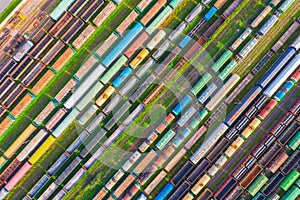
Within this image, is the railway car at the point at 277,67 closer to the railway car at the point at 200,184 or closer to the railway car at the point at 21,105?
the railway car at the point at 200,184

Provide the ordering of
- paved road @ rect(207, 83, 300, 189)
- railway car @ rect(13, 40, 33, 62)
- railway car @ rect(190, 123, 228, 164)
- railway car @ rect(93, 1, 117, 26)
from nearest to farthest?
railway car @ rect(190, 123, 228, 164), railway car @ rect(93, 1, 117, 26), railway car @ rect(13, 40, 33, 62), paved road @ rect(207, 83, 300, 189)

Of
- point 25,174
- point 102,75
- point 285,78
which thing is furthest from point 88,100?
point 285,78

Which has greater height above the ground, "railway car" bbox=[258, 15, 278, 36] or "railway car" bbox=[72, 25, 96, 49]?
"railway car" bbox=[258, 15, 278, 36]

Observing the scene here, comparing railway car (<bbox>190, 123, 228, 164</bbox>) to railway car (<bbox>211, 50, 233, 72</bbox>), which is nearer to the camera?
railway car (<bbox>190, 123, 228, 164</bbox>)

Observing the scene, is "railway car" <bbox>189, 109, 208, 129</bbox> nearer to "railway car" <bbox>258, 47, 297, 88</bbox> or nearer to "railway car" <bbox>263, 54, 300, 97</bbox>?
"railway car" <bbox>258, 47, 297, 88</bbox>

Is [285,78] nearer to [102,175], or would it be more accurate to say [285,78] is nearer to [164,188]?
[164,188]

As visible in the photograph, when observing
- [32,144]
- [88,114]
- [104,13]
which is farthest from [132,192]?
[104,13]

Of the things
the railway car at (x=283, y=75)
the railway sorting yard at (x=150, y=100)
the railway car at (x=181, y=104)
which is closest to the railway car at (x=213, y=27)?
the railway sorting yard at (x=150, y=100)

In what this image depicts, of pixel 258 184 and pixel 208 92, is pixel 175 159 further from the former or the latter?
pixel 258 184

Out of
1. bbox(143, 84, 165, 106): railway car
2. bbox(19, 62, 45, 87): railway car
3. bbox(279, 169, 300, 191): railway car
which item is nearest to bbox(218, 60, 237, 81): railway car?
bbox(143, 84, 165, 106): railway car
